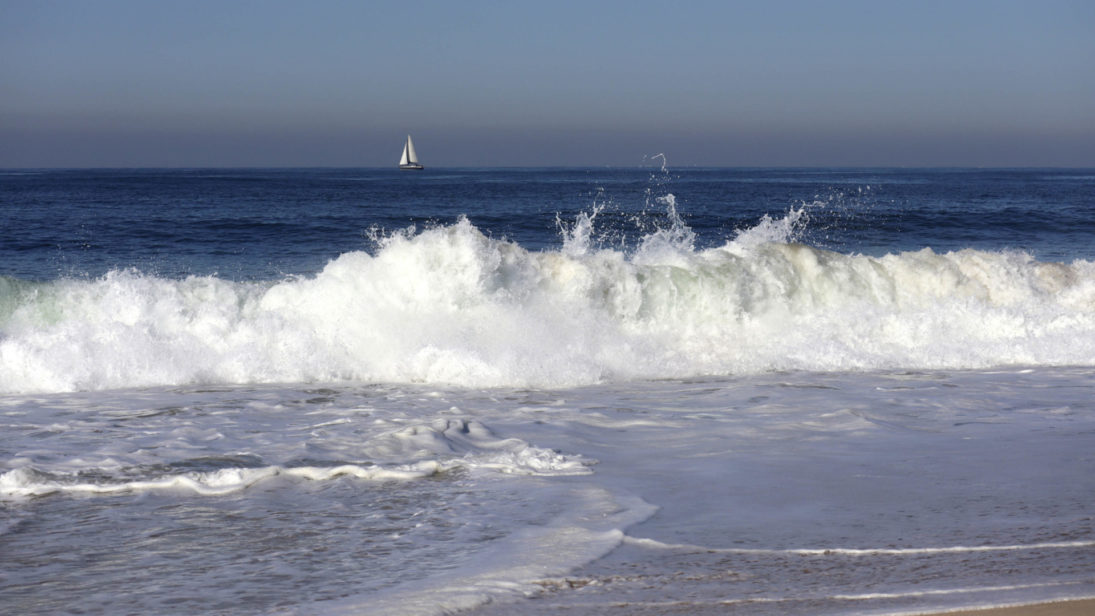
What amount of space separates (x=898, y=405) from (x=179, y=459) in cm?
541

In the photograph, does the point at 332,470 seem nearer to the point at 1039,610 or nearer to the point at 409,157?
the point at 1039,610

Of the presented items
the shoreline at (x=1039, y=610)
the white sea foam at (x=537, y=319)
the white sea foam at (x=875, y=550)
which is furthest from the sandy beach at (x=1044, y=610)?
the white sea foam at (x=537, y=319)

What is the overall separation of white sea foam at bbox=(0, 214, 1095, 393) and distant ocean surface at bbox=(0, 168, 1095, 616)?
0.04 m

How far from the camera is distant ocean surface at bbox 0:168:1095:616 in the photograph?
400cm

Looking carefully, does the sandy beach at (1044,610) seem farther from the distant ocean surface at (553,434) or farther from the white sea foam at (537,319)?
the white sea foam at (537,319)

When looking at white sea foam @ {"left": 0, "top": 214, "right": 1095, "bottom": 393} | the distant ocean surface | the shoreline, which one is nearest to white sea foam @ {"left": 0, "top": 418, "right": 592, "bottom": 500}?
the distant ocean surface

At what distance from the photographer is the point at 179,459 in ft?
19.6

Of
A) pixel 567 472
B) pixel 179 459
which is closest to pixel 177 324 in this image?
pixel 179 459

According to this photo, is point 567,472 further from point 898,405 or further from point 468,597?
point 898,405

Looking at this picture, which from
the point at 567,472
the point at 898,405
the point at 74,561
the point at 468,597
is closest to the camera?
the point at 468,597

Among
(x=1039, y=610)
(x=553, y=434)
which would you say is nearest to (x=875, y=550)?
(x=1039, y=610)

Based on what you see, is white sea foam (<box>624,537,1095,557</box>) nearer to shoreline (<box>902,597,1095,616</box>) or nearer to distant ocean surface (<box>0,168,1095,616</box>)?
distant ocean surface (<box>0,168,1095,616</box>)

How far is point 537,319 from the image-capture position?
1084 cm

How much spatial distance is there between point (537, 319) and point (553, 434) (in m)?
4.04
